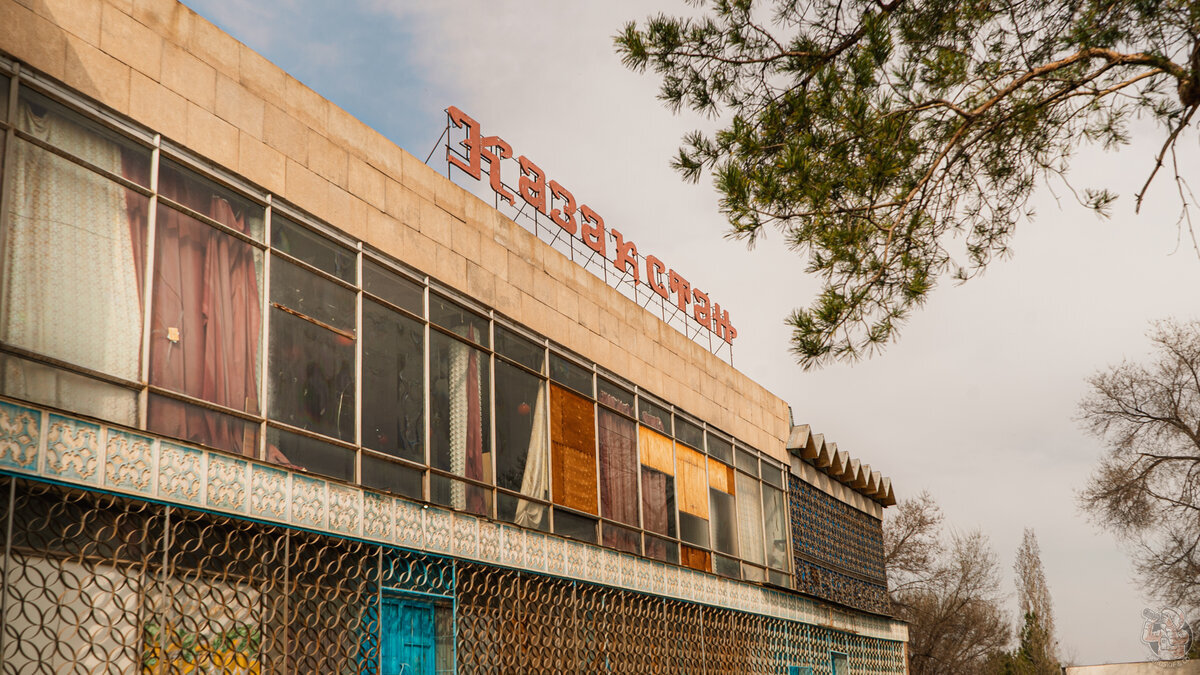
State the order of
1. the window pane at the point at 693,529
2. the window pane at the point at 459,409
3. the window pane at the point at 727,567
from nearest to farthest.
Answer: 1. the window pane at the point at 459,409
2. the window pane at the point at 693,529
3. the window pane at the point at 727,567

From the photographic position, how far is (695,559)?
763 inches

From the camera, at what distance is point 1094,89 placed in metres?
7.84

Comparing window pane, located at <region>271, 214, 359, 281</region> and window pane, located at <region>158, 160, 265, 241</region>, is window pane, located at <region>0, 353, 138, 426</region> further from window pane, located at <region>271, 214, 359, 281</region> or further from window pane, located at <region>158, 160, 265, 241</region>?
window pane, located at <region>271, 214, 359, 281</region>

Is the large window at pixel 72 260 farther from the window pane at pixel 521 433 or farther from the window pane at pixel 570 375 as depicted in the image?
the window pane at pixel 570 375

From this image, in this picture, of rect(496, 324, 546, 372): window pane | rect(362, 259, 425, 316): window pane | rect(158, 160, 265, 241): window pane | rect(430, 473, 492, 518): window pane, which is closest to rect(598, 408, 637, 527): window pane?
rect(496, 324, 546, 372): window pane

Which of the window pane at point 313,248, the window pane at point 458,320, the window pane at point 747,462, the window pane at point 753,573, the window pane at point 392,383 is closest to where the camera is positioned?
the window pane at point 313,248

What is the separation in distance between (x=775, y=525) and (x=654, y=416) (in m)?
5.35

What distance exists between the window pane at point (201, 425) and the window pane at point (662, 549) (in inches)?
340

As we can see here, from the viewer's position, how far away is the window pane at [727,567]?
66.0 ft

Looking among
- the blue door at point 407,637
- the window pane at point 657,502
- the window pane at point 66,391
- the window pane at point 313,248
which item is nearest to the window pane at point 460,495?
the blue door at point 407,637

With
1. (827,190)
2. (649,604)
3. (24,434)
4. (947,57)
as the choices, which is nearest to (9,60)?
(24,434)

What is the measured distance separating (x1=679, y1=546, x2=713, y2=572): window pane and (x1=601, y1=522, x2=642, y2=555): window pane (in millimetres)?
1519

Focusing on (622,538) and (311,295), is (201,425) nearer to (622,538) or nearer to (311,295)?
(311,295)

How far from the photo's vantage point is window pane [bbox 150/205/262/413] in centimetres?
986
